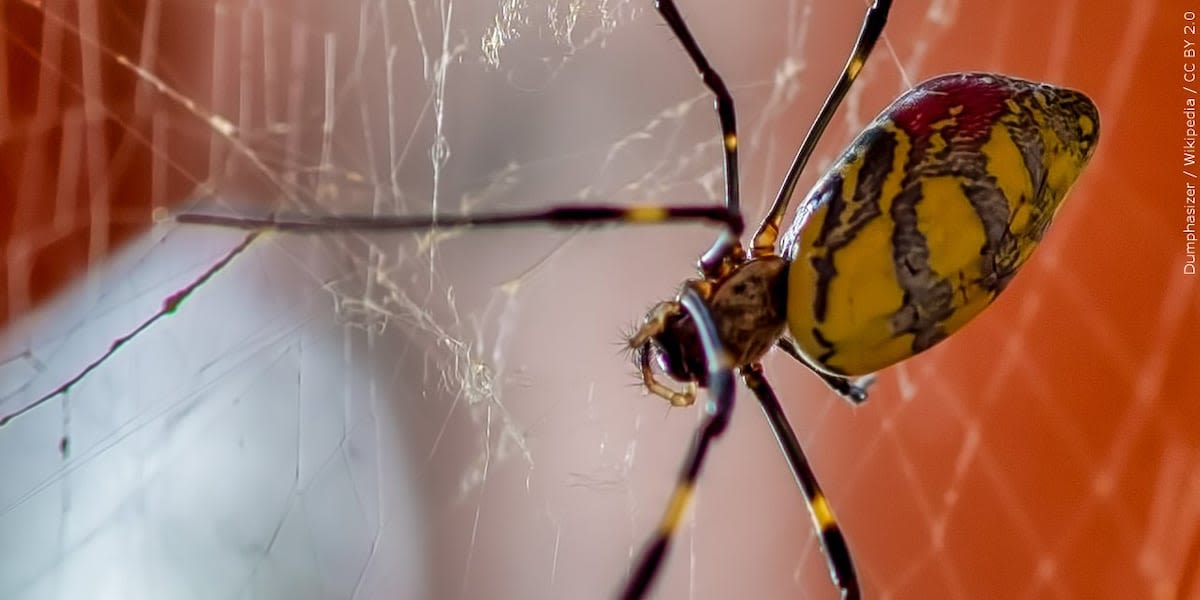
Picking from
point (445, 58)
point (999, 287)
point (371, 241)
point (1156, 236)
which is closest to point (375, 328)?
point (371, 241)

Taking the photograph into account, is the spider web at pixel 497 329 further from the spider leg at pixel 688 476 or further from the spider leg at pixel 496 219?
the spider leg at pixel 688 476

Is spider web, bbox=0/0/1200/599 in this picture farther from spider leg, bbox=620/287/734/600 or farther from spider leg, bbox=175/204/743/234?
spider leg, bbox=620/287/734/600

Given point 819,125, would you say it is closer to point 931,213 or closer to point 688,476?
point 931,213

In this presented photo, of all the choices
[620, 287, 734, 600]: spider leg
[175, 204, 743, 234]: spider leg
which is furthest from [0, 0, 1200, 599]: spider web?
[620, 287, 734, 600]: spider leg

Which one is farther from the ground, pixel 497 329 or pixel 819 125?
pixel 819 125

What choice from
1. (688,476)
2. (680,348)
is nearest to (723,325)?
(680,348)

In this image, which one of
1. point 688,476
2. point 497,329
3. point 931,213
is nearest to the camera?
point 688,476

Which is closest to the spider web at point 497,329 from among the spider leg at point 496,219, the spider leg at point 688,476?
the spider leg at point 496,219
